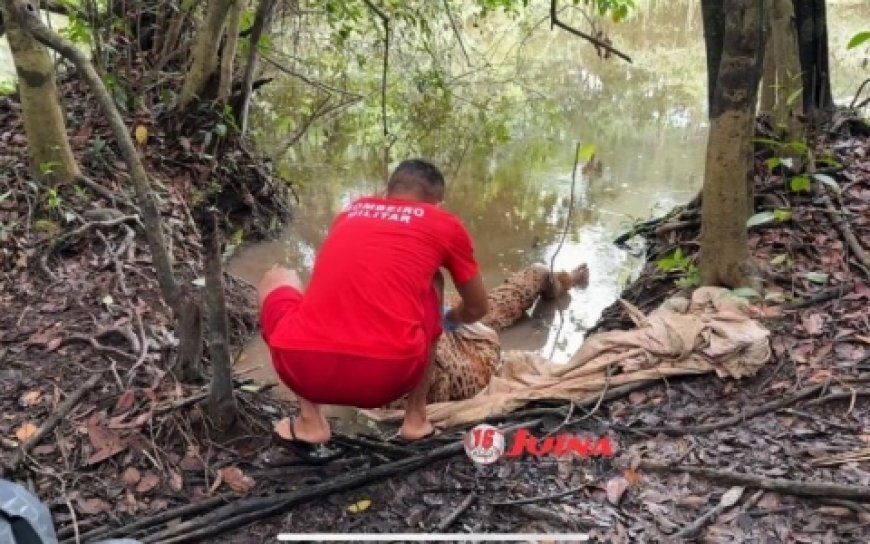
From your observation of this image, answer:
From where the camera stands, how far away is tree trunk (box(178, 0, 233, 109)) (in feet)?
19.1

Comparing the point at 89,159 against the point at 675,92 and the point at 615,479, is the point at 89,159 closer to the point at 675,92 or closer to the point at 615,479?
the point at 615,479

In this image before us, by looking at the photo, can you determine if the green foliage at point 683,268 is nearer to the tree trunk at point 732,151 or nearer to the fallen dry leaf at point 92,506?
the tree trunk at point 732,151

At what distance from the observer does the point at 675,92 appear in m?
10.8

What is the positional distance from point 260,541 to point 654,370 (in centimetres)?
171

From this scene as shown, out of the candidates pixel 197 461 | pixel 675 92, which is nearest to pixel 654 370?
pixel 197 461

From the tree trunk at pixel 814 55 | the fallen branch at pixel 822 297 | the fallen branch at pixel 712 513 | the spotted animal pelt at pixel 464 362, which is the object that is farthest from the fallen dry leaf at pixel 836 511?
the tree trunk at pixel 814 55

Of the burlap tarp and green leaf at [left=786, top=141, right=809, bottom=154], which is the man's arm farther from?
green leaf at [left=786, top=141, right=809, bottom=154]

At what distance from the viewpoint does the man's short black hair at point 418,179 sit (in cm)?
307

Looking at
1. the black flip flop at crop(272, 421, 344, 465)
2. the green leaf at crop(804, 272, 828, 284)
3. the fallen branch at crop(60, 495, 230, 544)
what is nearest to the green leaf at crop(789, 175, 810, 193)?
the green leaf at crop(804, 272, 828, 284)

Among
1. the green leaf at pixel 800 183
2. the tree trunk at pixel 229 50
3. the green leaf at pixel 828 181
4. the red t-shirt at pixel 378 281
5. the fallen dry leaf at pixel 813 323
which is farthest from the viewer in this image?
the tree trunk at pixel 229 50

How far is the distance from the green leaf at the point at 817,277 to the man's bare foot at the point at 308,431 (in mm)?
2334

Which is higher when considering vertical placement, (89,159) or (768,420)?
(89,159)

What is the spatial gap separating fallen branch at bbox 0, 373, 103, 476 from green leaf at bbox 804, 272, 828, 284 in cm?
318

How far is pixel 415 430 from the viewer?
324 cm
